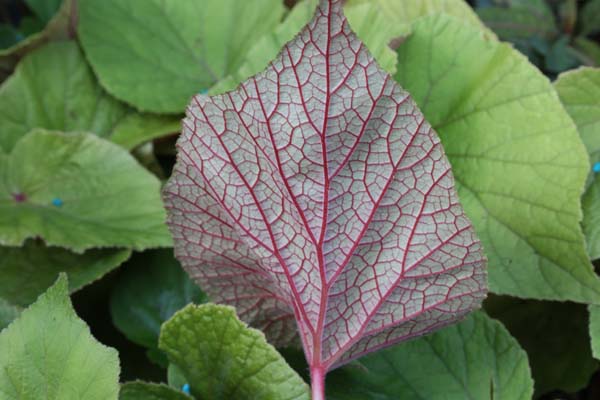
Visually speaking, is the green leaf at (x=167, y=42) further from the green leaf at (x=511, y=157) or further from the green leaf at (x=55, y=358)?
the green leaf at (x=55, y=358)

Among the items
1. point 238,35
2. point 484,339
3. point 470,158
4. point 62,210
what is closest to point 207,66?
point 238,35

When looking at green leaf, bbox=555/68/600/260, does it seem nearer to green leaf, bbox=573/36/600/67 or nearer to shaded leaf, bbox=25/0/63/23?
green leaf, bbox=573/36/600/67

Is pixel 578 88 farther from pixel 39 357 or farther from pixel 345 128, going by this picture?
pixel 39 357

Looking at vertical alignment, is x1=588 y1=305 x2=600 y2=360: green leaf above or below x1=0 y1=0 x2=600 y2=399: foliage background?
below

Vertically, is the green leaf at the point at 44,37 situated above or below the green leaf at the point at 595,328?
above

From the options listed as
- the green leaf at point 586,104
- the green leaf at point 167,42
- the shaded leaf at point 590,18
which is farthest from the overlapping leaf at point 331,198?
the shaded leaf at point 590,18

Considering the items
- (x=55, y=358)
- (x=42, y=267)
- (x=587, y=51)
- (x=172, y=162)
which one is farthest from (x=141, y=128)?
(x=587, y=51)

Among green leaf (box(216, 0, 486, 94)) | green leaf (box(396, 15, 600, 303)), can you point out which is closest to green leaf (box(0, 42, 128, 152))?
green leaf (box(216, 0, 486, 94))
